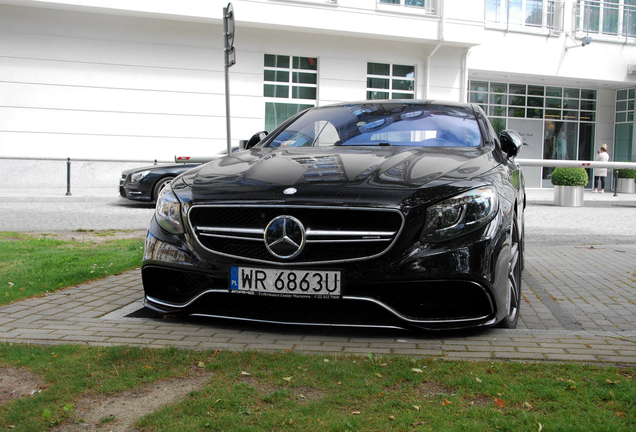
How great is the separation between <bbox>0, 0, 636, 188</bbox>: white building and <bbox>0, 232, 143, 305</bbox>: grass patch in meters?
11.7

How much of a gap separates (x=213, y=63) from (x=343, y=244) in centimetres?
1790

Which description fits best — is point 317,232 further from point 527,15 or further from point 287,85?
point 527,15

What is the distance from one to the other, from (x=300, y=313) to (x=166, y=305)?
84cm

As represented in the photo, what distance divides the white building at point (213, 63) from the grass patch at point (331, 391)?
17.4 meters

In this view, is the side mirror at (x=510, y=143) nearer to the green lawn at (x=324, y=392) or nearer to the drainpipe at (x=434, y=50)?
the green lawn at (x=324, y=392)

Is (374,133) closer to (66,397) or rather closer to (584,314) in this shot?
(584,314)

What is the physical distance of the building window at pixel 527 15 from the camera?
2392 centimetres

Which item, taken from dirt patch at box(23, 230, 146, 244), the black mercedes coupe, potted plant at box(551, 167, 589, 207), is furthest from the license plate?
potted plant at box(551, 167, 589, 207)

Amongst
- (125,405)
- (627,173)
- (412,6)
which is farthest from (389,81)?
(125,405)

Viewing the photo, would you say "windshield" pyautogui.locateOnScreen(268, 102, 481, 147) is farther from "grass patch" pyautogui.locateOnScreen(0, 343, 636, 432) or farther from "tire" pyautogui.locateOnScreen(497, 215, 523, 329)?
"grass patch" pyautogui.locateOnScreen(0, 343, 636, 432)

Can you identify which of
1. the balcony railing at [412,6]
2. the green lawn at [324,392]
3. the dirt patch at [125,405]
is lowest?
the dirt patch at [125,405]

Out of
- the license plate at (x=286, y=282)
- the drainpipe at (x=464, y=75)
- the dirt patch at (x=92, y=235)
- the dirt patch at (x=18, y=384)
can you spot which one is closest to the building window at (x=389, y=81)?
the drainpipe at (x=464, y=75)

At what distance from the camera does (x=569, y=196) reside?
57.4 ft

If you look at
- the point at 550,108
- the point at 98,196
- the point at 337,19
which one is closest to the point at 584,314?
the point at 98,196
